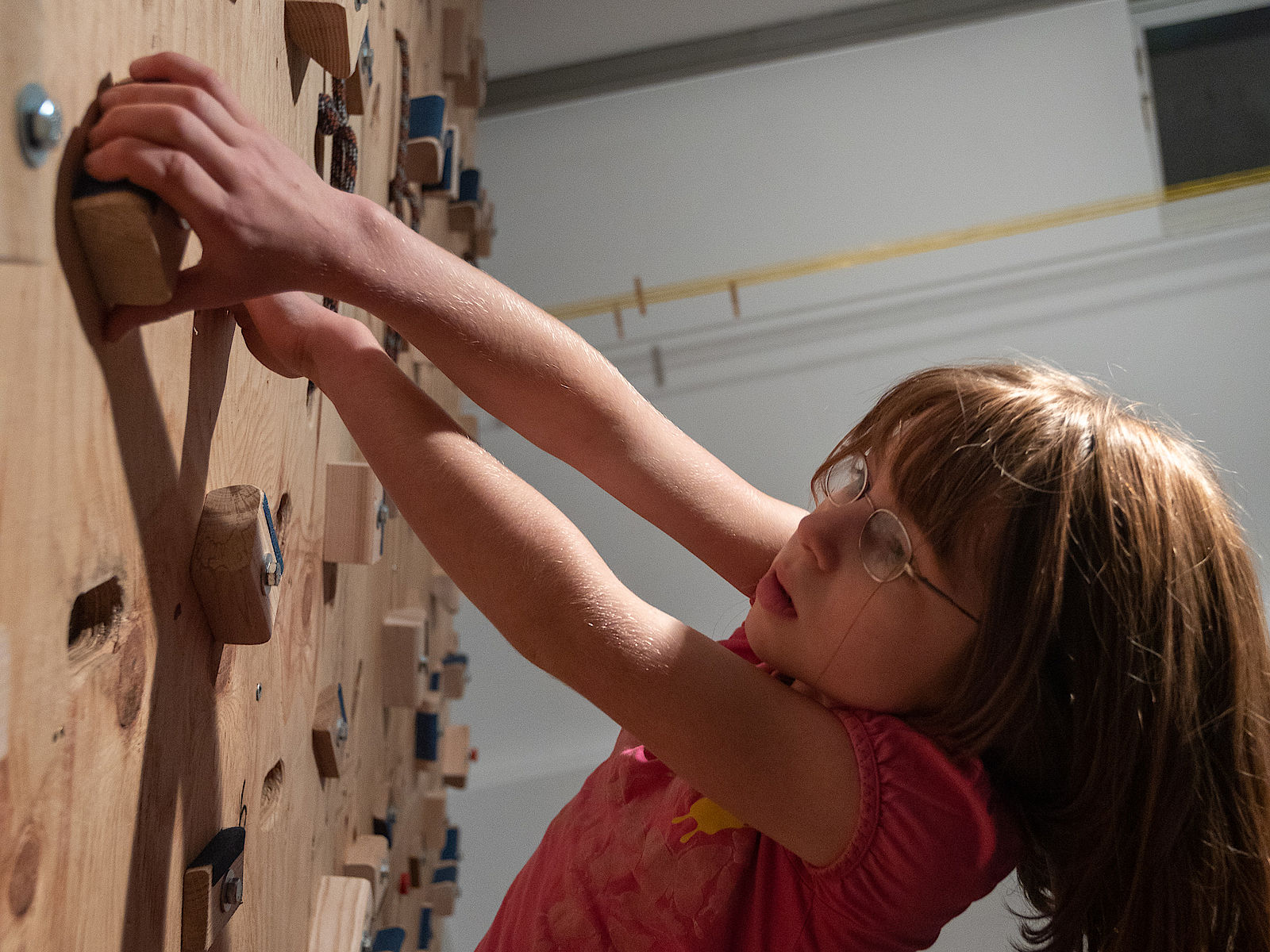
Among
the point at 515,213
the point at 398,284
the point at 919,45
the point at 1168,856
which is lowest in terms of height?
the point at 1168,856

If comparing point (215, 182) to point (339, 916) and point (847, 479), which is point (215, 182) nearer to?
point (847, 479)

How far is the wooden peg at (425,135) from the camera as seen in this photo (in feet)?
3.83

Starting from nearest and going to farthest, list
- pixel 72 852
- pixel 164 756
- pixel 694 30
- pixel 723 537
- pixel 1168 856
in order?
pixel 72 852 < pixel 164 756 < pixel 1168 856 < pixel 723 537 < pixel 694 30

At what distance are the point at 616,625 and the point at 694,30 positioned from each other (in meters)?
2.47

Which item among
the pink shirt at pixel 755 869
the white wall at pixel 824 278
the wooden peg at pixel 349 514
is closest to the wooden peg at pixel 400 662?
the wooden peg at pixel 349 514

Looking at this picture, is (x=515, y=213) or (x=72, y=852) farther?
(x=515, y=213)

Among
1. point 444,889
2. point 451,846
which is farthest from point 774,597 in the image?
point 451,846

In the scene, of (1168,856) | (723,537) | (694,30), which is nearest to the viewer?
(1168,856)

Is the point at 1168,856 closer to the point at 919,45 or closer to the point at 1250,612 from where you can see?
the point at 1250,612

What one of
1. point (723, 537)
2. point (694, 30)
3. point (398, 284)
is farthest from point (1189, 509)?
point (694, 30)

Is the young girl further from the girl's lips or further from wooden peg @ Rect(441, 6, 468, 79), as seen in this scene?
wooden peg @ Rect(441, 6, 468, 79)

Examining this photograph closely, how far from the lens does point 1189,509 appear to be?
63 cm

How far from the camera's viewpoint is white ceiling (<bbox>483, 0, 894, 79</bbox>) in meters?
2.55

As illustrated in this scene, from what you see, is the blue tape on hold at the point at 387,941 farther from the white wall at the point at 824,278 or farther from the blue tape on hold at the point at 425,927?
the white wall at the point at 824,278
